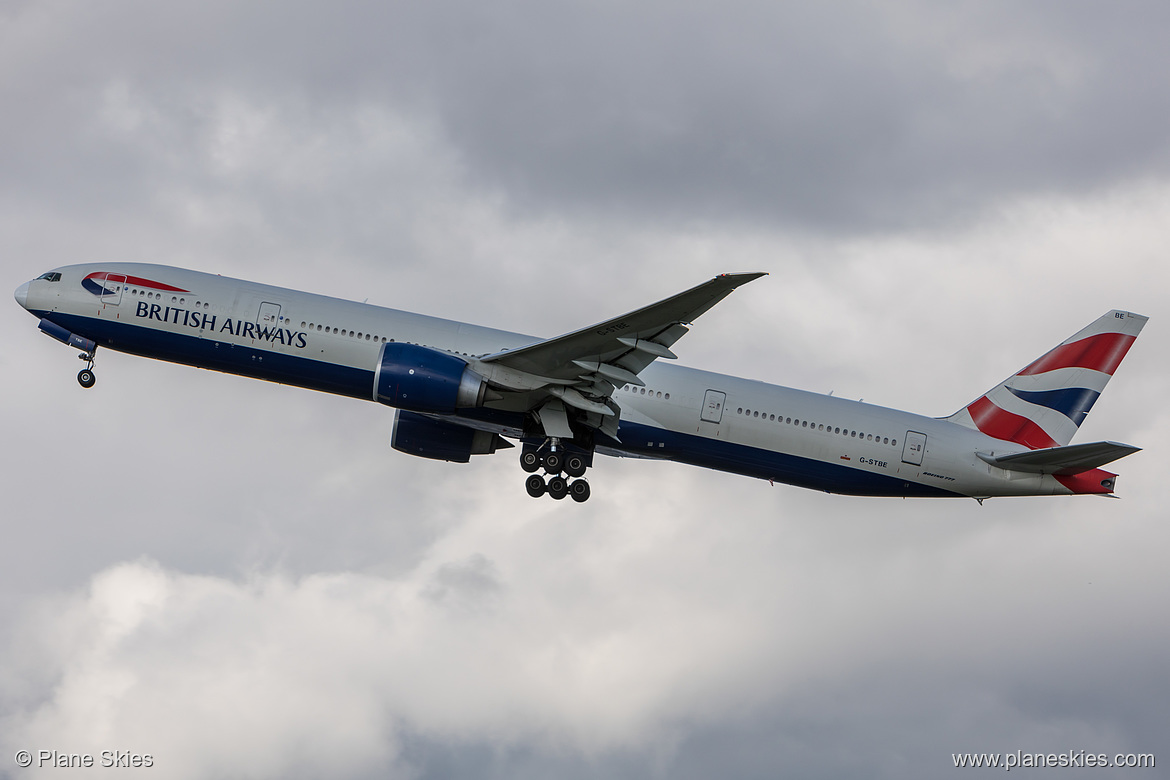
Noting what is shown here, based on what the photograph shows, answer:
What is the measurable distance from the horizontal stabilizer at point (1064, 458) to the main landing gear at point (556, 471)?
505 inches

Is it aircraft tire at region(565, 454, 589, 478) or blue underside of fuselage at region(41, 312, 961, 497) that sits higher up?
blue underside of fuselage at region(41, 312, 961, 497)

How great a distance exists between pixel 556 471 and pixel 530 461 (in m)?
0.91

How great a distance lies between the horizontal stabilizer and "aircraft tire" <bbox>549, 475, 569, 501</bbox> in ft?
43.7

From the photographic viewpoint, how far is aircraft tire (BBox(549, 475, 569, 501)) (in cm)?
3453

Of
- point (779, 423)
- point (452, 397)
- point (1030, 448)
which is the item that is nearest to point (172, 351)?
point (452, 397)

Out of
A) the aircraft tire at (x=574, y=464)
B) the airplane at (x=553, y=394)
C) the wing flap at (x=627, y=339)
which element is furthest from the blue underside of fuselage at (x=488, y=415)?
the wing flap at (x=627, y=339)

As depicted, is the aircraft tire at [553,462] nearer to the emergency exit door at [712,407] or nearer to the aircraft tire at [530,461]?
the aircraft tire at [530,461]

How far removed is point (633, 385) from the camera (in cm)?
3375

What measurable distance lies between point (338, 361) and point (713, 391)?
451 inches

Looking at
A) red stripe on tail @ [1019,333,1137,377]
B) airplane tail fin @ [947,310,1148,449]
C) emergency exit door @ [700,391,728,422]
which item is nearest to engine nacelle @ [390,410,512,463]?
emergency exit door @ [700,391,728,422]

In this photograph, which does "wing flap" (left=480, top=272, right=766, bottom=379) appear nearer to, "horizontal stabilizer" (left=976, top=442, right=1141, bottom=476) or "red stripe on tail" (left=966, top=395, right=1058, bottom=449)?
"horizontal stabilizer" (left=976, top=442, right=1141, bottom=476)

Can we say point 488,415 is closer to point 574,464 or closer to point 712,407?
point 574,464

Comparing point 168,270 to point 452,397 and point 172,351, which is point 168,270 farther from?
point 452,397

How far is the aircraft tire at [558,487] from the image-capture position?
34531 millimetres
